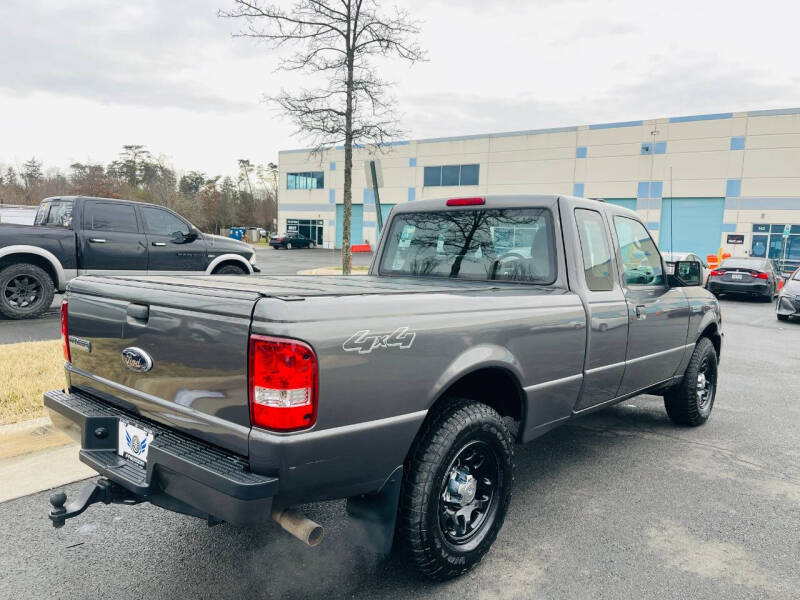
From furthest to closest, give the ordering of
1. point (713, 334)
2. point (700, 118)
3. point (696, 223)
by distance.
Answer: point (696, 223)
point (700, 118)
point (713, 334)

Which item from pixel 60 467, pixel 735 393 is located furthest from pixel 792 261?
pixel 60 467

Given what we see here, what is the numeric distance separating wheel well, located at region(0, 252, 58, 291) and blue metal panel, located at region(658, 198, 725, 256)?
30.5m

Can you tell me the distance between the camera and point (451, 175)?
1628 inches

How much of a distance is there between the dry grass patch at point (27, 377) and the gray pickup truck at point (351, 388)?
1770 mm

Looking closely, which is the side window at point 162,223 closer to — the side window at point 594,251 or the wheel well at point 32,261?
the wheel well at point 32,261

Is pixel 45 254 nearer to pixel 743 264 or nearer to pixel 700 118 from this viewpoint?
pixel 743 264

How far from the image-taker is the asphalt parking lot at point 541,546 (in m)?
2.53

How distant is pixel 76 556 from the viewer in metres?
2.70

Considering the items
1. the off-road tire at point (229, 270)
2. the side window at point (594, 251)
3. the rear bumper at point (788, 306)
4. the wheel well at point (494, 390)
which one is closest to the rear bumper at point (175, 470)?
the wheel well at point (494, 390)

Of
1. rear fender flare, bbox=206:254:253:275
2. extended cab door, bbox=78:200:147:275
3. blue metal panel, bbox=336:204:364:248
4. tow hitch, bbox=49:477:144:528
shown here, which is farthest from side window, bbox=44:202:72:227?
blue metal panel, bbox=336:204:364:248

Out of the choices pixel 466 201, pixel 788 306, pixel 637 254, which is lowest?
pixel 788 306

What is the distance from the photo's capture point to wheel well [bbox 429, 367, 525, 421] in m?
2.79

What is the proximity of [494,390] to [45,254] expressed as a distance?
8.34 m

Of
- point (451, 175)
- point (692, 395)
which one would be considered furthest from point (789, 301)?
point (451, 175)
